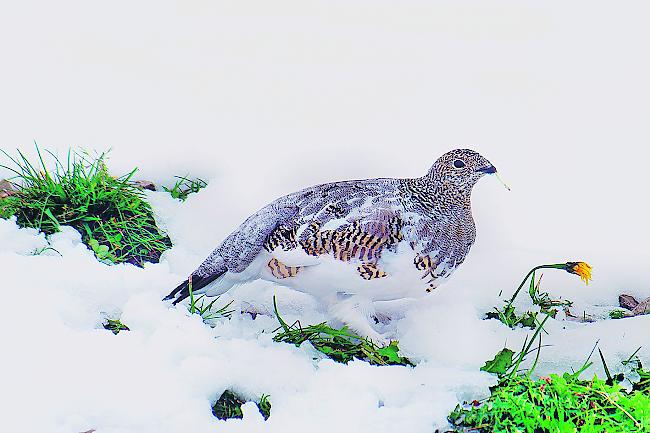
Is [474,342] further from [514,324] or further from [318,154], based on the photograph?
[318,154]

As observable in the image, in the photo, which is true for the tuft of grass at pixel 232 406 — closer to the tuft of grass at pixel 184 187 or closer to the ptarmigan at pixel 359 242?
the ptarmigan at pixel 359 242

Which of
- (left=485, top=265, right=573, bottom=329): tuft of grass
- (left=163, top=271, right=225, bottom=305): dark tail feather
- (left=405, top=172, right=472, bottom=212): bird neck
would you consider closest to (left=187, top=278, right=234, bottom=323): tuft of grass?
(left=163, top=271, right=225, bottom=305): dark tail feather

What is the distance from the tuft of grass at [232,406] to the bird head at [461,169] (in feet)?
4.07

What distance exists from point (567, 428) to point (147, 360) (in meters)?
1.42

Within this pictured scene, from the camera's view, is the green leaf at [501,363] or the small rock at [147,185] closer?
the green leaf at [501,363]

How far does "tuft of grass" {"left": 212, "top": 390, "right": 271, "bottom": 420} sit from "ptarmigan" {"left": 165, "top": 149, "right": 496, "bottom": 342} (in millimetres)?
586

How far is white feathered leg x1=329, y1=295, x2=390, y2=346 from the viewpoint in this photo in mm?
3033

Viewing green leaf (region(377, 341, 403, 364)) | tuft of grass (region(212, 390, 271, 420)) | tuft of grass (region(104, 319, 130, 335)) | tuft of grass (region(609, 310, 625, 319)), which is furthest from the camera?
tuft of grass (region(609, 310, 625, 319))

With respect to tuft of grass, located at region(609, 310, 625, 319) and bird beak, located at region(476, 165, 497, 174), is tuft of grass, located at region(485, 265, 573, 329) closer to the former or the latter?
tuft of grass, located at region(609, 310, 625, 319)

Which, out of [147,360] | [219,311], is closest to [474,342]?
[219,311]

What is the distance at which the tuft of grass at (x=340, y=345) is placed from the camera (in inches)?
112

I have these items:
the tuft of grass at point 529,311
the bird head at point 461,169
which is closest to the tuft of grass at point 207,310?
the bird head at point 461,169

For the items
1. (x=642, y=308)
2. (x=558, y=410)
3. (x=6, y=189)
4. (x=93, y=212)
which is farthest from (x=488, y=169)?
(x=6, y=189)

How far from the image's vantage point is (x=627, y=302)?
373 centimetres
